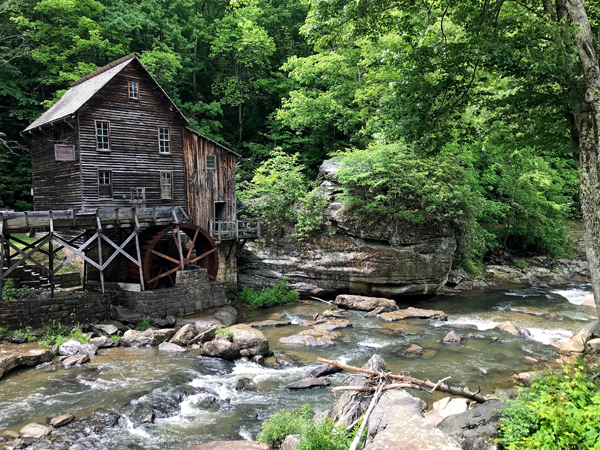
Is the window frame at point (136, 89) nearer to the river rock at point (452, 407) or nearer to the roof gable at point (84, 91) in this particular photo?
the roof gable at point (84, 91)

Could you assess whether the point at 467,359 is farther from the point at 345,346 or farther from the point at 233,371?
the point at 233,371

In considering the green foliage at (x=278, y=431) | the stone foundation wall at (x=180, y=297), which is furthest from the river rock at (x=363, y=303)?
the green foliage at (x=278, y=431)

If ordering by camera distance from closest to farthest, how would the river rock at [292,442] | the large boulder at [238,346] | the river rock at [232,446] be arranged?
1. the river rock at [292,442]
2. the river rock at [232,446]
3. the large boulder at [238,346]

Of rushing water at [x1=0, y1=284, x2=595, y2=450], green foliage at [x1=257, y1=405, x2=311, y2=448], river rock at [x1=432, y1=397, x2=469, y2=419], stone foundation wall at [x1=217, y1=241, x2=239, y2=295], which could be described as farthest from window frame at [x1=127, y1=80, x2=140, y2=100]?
river rock at [x1=432, y1=397, x2=469, y2=419]

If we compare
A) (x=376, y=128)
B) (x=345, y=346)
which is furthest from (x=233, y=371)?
(x=376, y=128)

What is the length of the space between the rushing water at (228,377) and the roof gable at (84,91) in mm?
10943

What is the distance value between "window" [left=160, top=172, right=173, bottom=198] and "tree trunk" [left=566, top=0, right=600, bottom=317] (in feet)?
55.8

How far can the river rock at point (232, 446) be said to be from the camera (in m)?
6.41

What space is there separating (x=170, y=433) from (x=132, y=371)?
139 inches

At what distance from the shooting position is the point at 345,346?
12.7 meters

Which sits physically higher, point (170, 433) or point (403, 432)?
point (403, 432)

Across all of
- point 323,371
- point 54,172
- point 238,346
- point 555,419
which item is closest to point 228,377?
point 238,346

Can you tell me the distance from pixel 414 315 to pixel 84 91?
1779 centimetres

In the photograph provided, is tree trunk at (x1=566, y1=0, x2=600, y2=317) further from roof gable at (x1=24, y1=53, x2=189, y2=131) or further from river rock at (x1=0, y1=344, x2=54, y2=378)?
roof gable at (x1=24, y1=53, x2=189, y2=131)
